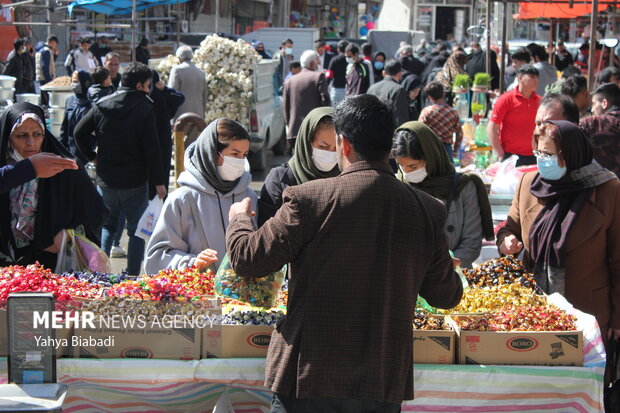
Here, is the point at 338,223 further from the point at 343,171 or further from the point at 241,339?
the point at 241,339

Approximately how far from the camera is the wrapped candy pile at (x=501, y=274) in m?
3.79

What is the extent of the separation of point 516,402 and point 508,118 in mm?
4504

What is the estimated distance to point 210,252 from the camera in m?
3.59

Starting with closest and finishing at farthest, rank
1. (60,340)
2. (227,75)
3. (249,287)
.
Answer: (60,340)
(249,287)
(227,75)

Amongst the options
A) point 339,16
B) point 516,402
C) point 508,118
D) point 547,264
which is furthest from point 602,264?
point 339,16

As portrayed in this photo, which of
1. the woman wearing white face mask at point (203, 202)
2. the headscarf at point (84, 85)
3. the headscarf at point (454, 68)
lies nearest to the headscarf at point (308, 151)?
the woman wearing white face mask at point (203, 202)

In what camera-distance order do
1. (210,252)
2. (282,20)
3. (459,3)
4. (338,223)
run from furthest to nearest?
1. (459,3)
2. (282,20)
3. (210,252)
4. (338,223)

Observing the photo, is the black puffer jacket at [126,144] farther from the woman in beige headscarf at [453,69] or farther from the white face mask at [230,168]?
the woman in beige headscarf at [453,69]

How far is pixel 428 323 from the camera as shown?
3322 millimetres

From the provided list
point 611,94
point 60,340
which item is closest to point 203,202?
point 60,340

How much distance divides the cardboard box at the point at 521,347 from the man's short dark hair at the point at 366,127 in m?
1.02

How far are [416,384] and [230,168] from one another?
4.59ft

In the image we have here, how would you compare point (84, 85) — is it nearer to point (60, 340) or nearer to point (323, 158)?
point (323, 158)

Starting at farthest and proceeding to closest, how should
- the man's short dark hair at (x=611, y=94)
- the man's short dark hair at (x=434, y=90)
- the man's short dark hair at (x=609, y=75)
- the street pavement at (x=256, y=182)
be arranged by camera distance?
1. the man's short dark hair at (x=609, y=75)
2. the man's short dark hair at (x=434, y=90)
3. the street pavement at (x=256, y=182)
4. the man's short dark hair at (x=611, y=94)
